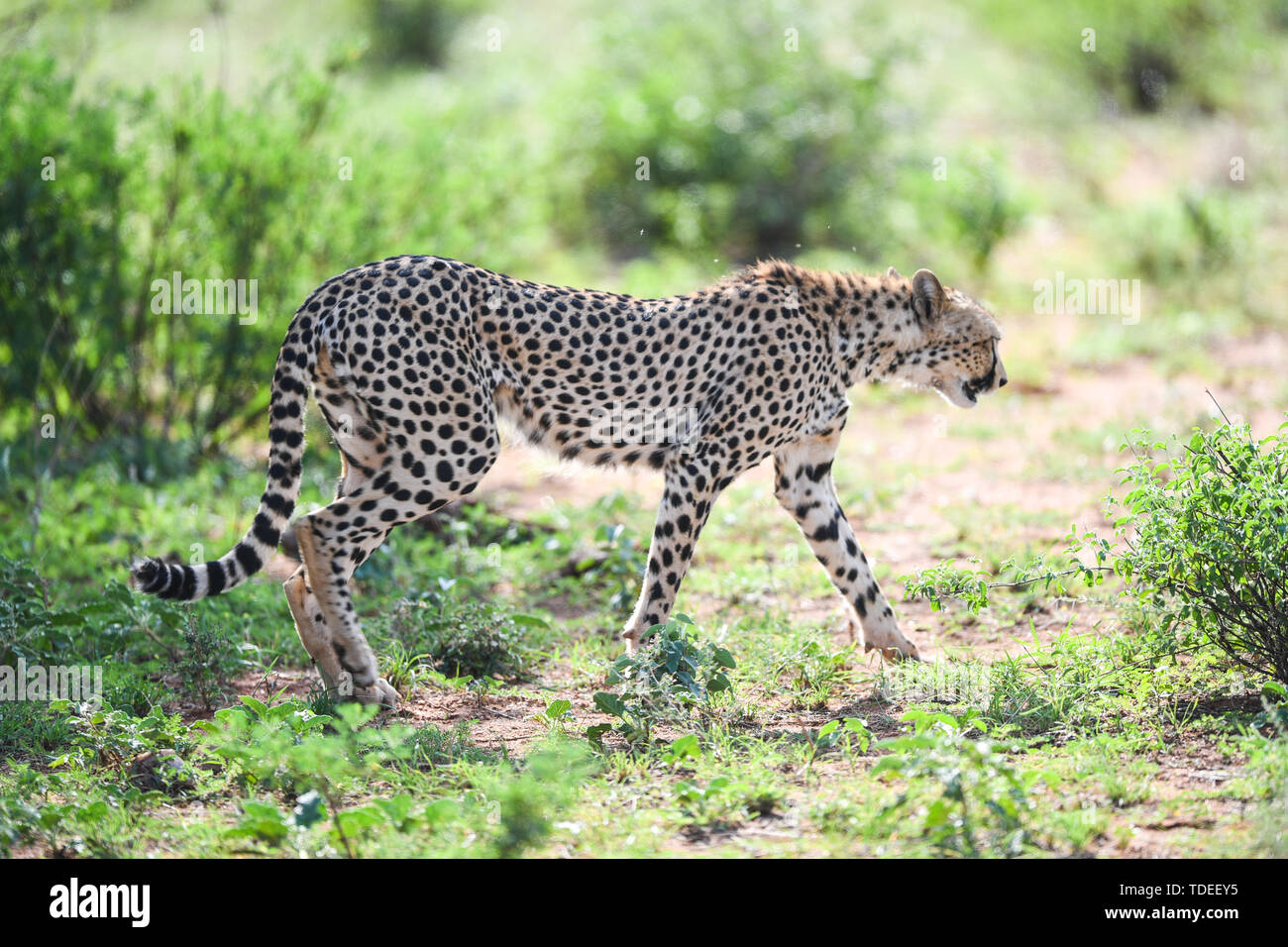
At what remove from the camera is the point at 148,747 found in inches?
195

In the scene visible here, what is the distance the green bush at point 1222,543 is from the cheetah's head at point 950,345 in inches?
58.0

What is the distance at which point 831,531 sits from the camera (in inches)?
249

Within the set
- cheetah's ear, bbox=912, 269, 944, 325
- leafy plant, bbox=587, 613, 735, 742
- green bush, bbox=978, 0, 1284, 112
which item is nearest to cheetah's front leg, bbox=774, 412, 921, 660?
cheetah's ear, bbox=912, 269, 944, 325

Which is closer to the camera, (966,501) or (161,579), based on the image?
(161,579)

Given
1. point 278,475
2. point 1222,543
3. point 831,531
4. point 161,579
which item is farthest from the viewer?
point 831,531

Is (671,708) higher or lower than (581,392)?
lower

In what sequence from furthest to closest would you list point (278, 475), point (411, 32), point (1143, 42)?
point (411, 32) → point (1143, 42) → point (278, 475)

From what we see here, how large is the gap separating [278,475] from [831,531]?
2.55 metres

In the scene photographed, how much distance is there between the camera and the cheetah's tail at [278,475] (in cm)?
538

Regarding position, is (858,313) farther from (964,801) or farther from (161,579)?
(161,579)

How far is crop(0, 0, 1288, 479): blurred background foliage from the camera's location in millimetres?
8828
